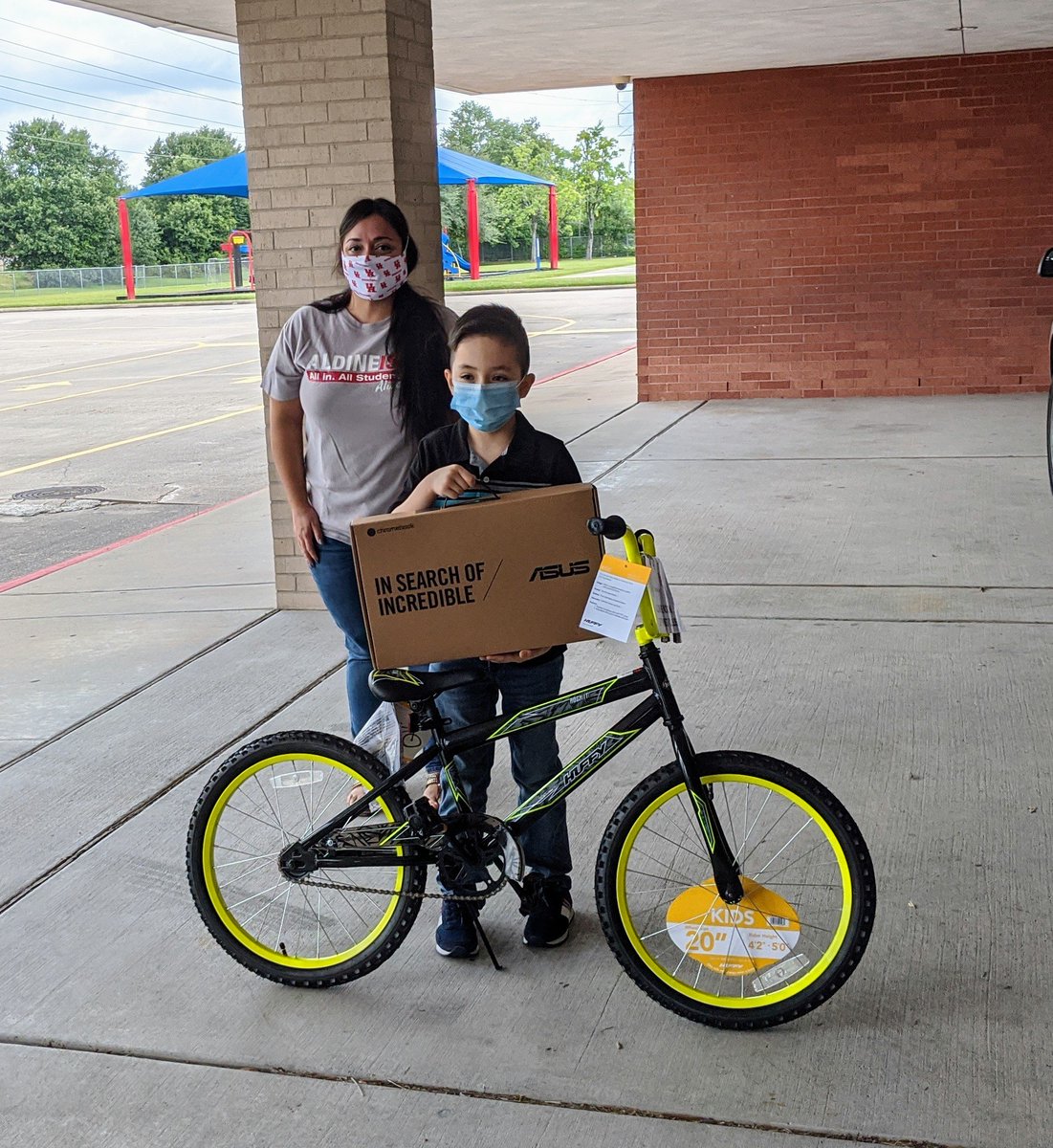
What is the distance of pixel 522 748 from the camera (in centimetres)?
323

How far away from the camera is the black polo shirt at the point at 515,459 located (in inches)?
122

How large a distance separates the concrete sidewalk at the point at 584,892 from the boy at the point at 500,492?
140 millimetres

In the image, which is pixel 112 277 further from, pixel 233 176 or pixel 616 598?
pixel 616 598

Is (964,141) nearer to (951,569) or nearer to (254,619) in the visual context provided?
(951,569)

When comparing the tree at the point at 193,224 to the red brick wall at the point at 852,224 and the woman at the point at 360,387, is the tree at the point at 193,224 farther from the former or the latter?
the woman at the point at 360,387

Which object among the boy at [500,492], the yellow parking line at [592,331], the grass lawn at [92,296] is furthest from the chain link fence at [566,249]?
the boy at [500,492]

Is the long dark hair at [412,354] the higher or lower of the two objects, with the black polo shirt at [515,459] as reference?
higher

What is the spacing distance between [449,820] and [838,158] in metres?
11.8

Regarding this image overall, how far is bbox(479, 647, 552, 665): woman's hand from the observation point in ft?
9.83

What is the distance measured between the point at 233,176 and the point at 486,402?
1177 cm

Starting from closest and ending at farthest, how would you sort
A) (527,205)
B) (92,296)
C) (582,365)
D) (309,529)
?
(309,529), (582,365), (92,296), (527,205)

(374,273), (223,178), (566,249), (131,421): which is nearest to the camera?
(374,273)

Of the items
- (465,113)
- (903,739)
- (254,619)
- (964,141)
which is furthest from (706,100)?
(465,113)

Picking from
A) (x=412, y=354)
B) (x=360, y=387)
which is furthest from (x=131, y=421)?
(x=412, y=354)
